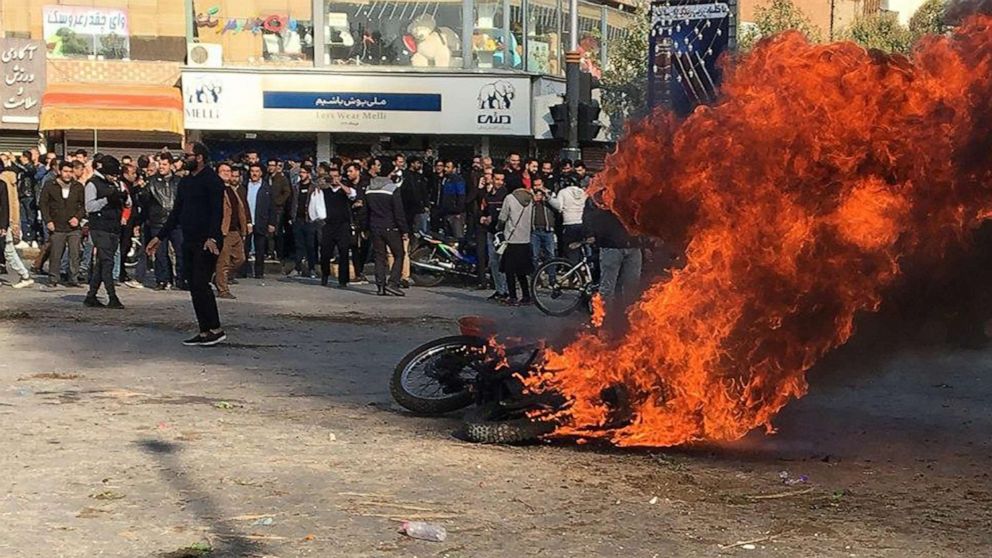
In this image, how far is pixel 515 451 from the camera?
23.5 ft

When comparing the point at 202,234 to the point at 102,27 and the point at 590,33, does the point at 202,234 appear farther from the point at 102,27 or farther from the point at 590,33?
the point at 590,33

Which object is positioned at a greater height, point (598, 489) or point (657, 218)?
point (657, 218)

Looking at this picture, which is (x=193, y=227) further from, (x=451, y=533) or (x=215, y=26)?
(x=215, y=26)

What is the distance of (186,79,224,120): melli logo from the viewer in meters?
32.4

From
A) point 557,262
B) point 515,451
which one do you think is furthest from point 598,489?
point 557,262

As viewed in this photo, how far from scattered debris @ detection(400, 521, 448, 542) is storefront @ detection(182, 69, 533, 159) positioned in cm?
2756

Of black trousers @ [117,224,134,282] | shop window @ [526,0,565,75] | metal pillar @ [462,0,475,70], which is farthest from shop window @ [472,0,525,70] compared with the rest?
black trousers @ [117,224,134,282]

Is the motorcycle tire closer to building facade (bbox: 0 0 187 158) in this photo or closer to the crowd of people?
the crowd of people

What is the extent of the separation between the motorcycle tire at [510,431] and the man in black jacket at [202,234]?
5091 mm

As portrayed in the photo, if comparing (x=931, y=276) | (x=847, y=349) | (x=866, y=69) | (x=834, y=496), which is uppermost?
(x=866, y=69)

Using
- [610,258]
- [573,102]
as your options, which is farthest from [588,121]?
[610,258]

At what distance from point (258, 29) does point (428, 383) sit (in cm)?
2674

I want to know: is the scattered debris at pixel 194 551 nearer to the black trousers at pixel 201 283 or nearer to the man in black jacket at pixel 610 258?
Answer: the black trousers at pixel 201 283

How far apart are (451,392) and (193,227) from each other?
15.0 ft
